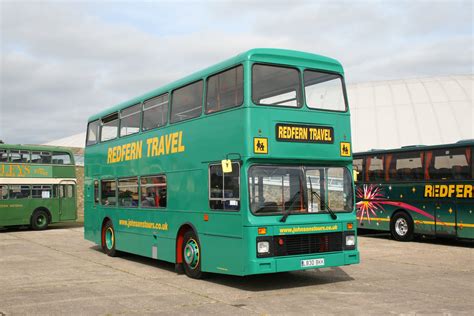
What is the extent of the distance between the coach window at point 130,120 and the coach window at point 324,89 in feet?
17.1

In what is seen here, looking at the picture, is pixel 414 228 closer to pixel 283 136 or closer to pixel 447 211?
pixel 447 211

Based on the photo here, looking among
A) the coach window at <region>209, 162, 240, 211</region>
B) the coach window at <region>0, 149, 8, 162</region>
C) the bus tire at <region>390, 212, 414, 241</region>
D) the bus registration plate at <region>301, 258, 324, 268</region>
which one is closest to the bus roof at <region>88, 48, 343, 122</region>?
the coach window at <region>209, 162, 240, 211</region>

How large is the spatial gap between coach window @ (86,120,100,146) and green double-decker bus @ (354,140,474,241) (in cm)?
996

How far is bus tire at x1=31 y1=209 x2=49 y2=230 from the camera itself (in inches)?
1055

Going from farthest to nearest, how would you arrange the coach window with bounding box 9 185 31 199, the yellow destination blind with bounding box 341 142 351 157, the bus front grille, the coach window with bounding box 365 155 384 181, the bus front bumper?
the coach window with bounding box 9 185 31 199
the coach window with bounding box 365 155 384 181
the yellow destination blind with bounding box 341 142 351 157
the bus front grille
the bus front bumper

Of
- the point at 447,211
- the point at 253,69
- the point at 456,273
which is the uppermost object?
the point at 253,69

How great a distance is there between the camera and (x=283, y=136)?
9.73 m

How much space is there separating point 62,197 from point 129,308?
21060mm

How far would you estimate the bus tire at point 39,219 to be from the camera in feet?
87.9

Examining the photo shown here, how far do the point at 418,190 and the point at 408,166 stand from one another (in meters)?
0.92

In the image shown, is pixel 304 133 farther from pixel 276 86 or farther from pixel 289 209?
pixel 289 209

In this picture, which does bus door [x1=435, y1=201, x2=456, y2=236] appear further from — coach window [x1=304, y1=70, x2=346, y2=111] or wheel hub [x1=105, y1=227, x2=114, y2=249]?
wheel hub [x1=105, y1=227, x2=114, y2=249]

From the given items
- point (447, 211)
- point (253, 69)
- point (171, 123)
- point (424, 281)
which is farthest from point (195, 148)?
point (447, 211)

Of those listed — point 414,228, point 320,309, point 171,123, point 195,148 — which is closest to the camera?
point 320,309
